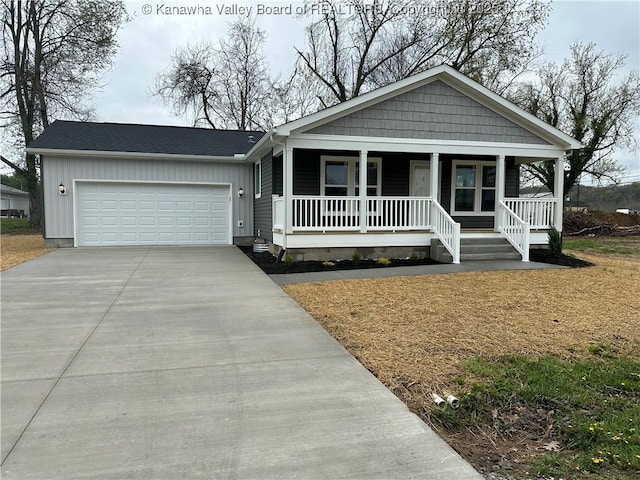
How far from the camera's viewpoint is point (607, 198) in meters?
28.7

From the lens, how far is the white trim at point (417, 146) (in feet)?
32.8

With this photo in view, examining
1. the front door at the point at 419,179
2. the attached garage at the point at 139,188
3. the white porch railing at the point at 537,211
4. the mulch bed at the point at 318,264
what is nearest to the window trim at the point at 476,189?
the front door at the point at 419,179

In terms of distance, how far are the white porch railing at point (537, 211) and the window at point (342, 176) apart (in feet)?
12.1

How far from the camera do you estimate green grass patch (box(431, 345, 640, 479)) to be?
244cm

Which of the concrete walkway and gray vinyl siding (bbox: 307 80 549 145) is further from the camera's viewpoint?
gray vinyl siding (bbox: 307 80 549 145)

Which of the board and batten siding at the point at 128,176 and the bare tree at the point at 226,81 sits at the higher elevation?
the bare tree at the point at 226,81

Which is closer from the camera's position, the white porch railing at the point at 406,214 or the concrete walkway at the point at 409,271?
the concrete walkway at the point at 409,271

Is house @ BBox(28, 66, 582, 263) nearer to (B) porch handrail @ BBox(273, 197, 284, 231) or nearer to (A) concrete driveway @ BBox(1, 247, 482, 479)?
(B) porch handrail @ BBox(273, 197, 284, 231)

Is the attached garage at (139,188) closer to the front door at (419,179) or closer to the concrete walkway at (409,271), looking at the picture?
the front door at (419,179)

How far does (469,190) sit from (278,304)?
908cm

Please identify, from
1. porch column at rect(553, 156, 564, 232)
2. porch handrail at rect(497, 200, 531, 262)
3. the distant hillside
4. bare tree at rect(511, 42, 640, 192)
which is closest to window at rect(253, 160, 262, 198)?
porch handrail at rect(497, 200, 531, 262)

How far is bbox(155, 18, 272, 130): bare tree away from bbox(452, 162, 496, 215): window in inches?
627

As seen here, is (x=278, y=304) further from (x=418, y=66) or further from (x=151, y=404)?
(x=418, y=66)

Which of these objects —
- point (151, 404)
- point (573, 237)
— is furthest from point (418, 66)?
point (151, 404)
